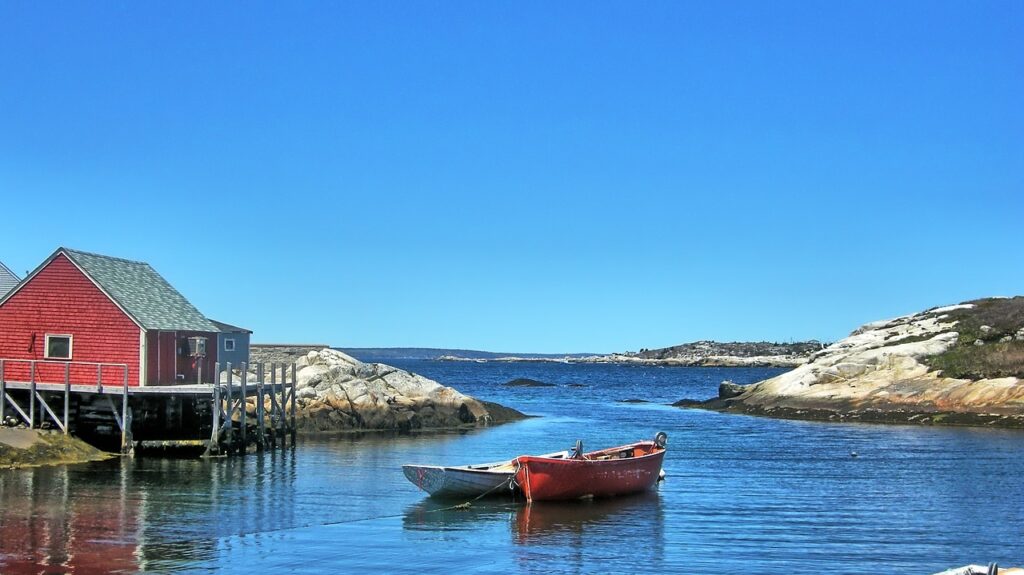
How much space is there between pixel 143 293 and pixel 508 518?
886 inches

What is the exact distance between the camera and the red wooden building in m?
41.5

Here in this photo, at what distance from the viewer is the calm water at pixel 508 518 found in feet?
75.8

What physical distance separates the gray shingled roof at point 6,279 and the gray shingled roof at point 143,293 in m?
15.2

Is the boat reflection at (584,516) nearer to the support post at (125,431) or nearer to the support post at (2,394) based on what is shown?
the support post at (125,431)

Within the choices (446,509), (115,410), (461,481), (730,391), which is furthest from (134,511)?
(730,391)

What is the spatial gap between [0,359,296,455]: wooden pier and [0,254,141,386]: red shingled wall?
0.46ft

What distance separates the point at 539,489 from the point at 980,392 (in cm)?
4106

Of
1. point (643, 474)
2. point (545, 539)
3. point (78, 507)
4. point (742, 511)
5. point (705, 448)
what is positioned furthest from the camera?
point (705, 448)

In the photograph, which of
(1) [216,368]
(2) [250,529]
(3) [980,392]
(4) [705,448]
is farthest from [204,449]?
(3) [980,392]

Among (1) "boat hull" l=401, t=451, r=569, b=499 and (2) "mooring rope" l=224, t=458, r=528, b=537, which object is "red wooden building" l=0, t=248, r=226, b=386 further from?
(2) "mooring rope" l=224, t=458, r=528, b=537

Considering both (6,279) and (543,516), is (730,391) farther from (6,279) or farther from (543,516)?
(543,516)

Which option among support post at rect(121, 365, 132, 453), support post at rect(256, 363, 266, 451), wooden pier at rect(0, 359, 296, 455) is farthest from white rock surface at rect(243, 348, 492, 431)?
support post at rect(121, 365, 132, 453)

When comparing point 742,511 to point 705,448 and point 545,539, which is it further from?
point 705,448

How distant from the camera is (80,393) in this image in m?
42.2
